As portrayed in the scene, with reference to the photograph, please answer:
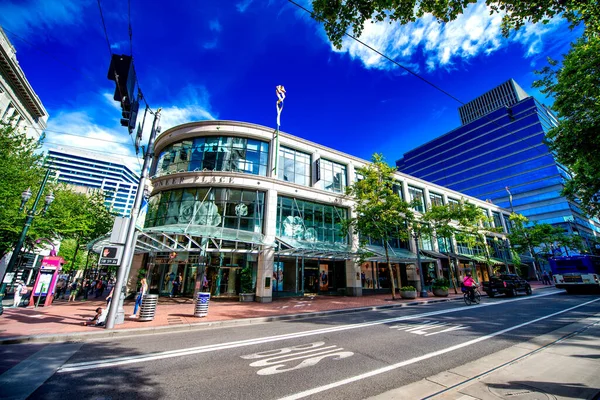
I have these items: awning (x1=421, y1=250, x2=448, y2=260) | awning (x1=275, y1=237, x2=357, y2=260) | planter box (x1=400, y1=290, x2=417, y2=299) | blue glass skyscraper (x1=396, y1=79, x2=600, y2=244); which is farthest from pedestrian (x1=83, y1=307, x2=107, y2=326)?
blue glass skyscraper (x1=396, y1=79, x2=600, y2=244)

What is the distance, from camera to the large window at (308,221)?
69.2 feet

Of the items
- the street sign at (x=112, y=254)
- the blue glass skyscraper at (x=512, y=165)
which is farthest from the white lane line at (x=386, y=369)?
the blue glass skyscraper at (x=512, y=165)

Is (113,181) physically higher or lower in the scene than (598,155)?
higher

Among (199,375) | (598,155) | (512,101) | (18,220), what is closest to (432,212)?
(598,155)

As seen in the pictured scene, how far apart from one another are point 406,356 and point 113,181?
15359cm

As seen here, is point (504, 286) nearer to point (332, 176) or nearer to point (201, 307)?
point (332, 176)

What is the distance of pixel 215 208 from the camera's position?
19.6 m

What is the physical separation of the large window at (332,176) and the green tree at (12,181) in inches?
863

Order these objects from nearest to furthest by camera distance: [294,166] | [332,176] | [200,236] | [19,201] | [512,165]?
1. [200,236]
2. [19,201]
3. [294,166]
4. [332,176]
5. [512,165]

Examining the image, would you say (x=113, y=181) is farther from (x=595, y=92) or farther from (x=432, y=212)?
(x=595, y=92)

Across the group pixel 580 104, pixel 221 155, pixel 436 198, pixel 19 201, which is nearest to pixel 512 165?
pixel 436 198

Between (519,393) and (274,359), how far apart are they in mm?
4442

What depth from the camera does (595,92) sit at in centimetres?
1230

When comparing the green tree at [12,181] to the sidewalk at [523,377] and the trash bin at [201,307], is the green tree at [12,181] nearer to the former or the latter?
the trash bin at [201,307]
